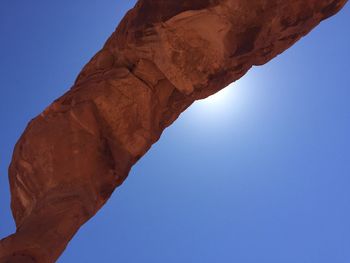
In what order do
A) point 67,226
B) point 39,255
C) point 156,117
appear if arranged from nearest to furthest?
point 39,255 < point 67,226 < point 156,117

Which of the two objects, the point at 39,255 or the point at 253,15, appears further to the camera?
the point at 253,15

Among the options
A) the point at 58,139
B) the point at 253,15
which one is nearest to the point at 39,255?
the point at 58,139

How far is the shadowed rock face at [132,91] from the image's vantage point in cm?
958

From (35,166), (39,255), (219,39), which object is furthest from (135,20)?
(39,255)

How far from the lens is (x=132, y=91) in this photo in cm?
1065

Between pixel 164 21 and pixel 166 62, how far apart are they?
2.85 ft

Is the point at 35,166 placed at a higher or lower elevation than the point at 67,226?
higher

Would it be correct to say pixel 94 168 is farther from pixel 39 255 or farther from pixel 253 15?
pixel 253 15

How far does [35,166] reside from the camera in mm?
10266

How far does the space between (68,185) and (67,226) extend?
1029 mm

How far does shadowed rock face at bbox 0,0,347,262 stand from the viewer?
9578 mm

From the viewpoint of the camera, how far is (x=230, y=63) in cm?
1014

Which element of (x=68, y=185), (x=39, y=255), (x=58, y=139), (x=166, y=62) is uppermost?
(x=166, y=62)

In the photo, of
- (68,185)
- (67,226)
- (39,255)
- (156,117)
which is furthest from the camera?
(156,117)
